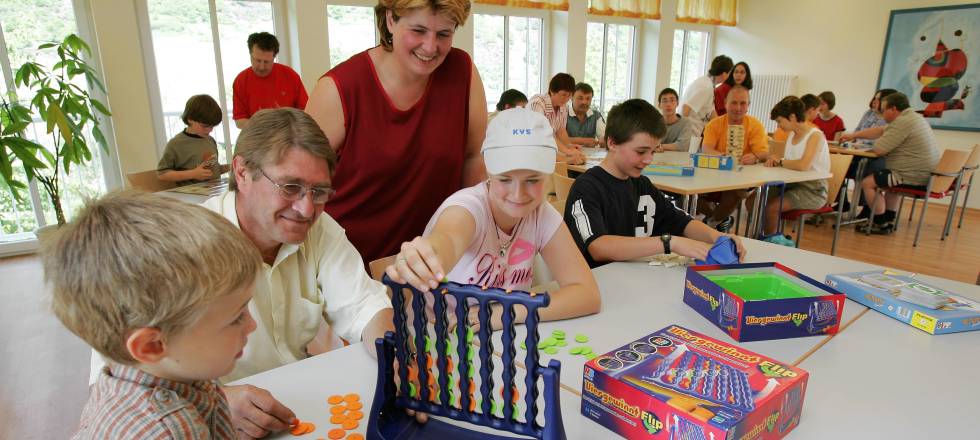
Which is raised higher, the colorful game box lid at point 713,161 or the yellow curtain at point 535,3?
the yellow curtain at point 535,3

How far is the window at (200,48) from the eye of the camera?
178 inches

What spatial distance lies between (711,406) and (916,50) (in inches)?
306

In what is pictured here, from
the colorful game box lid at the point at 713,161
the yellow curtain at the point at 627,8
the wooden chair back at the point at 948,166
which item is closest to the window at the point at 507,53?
the yellow curtain at the point at 627,8

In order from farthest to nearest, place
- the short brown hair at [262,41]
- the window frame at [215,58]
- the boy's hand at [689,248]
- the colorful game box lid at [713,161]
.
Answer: the window frame at [215,58] < the colorful game box lid at [713,161] < the short brown hair at [262,41] < the boy's hand at [689,248]

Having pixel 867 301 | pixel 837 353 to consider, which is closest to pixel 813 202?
pixel 867 301

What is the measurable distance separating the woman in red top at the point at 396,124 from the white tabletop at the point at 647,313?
0.58 metres

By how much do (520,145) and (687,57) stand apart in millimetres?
8300

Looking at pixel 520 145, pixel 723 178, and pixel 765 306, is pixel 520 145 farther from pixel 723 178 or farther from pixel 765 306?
pixel 723 178

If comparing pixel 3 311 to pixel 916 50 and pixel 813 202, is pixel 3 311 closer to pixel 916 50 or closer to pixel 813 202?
pixel 813 202

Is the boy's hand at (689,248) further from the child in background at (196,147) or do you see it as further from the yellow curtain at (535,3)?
the yellow curtain at (535,3)

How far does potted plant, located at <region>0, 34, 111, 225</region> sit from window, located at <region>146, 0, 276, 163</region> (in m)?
0.57

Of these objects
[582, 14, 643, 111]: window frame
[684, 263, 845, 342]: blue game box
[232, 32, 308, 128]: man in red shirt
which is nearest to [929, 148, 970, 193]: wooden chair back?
[582, 14, 643, 111]: window frame

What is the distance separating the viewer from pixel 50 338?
300cm

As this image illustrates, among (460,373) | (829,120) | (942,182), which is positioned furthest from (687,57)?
(460,373)
